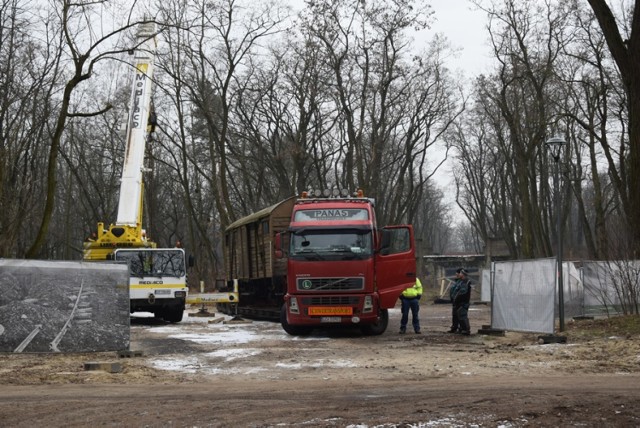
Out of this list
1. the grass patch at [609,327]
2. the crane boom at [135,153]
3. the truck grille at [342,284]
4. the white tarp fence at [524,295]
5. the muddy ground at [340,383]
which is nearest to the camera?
the muddy ground at [340,383]

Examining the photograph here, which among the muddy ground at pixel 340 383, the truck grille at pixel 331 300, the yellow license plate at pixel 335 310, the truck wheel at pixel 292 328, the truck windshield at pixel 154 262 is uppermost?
the truck windshield at pixel 154 262

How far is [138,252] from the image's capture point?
85.7 ft

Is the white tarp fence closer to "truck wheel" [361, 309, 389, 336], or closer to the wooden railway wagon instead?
"truck wheel" [361, 309, 389, 336]

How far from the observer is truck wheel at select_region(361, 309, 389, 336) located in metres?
21.2

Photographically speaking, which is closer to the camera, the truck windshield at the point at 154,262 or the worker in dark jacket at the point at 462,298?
the worker in dark jacket at the point at 462,298

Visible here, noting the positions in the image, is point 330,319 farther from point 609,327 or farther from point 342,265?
Result: point 609,327

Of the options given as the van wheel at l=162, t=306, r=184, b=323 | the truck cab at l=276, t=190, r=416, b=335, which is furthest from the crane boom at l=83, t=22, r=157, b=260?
the truck cab at l=276, t=190, r=416, b=335

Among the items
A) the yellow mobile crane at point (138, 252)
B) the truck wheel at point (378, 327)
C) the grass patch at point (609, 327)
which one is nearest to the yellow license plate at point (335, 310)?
the truck wheel at point (378, 327)

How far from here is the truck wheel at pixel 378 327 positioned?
21.2 metres

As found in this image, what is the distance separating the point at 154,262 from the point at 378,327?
8.44 meters

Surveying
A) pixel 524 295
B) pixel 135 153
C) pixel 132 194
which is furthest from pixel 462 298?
pixel 135 153

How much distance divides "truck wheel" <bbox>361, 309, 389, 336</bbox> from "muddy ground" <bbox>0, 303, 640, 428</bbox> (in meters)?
1.15

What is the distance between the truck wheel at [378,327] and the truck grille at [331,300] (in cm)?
110

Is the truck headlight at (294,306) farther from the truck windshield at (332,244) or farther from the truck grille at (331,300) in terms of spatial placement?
the truck windshield at (332,244)
